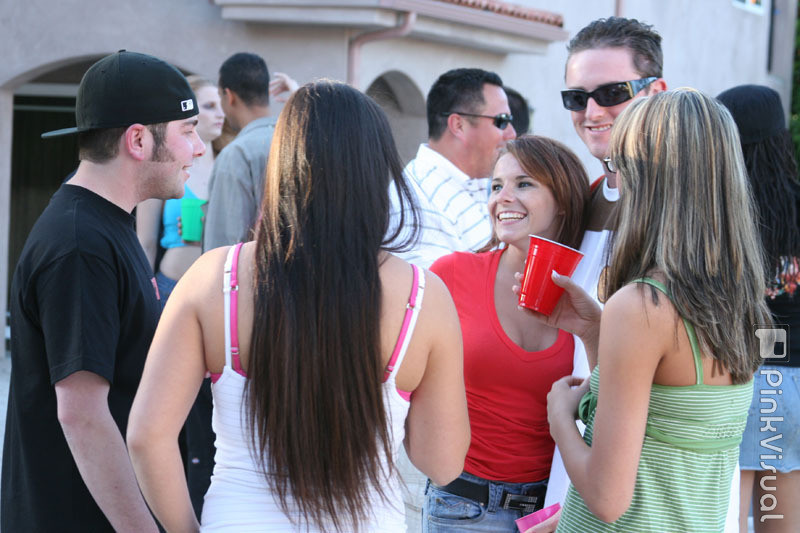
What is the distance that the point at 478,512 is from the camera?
292cm

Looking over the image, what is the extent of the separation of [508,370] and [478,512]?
0.46 metres

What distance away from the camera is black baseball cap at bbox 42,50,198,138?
261cm

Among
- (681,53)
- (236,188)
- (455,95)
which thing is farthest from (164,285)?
(681,53)

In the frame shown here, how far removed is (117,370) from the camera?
2537 mm

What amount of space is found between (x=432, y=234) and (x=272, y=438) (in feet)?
7.74

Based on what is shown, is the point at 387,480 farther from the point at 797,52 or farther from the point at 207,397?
the point at 797,52

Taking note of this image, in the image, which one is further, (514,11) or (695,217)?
(514,11)

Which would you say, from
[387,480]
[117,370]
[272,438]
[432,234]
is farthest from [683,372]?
[432,234]

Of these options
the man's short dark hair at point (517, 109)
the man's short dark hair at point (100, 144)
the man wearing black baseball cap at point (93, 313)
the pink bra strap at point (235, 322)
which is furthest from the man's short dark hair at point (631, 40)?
the man's short dark hair at point (517, 109)

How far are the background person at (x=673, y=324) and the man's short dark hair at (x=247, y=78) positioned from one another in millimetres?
3475

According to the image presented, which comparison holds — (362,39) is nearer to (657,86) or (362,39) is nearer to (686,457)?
(657,86)

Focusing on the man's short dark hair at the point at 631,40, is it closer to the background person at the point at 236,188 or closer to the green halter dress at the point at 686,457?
the green halter dress at the point at 686,457

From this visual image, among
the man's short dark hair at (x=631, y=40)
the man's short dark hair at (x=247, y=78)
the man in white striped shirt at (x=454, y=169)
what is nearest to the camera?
the man's short dark hair at (x=631, y=40)

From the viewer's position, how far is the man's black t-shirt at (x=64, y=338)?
93.1 inches
